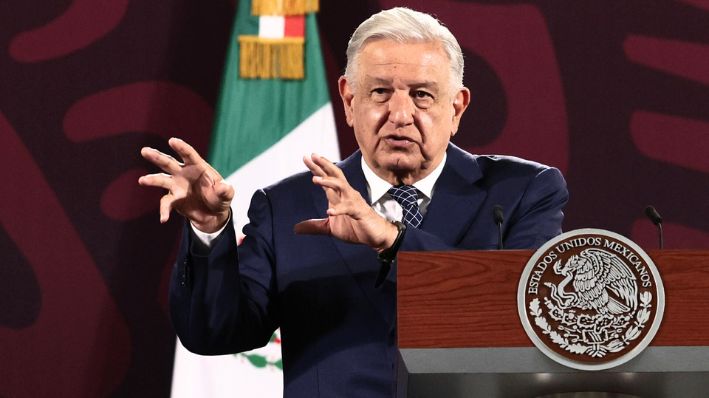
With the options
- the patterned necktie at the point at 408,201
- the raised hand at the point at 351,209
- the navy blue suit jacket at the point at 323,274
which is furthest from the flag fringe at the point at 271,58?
the raised hand at the point at 351,209

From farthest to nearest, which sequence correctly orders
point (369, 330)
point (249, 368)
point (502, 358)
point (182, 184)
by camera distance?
point (249, 368), point (369, 330), point (182, 184), point (502, 358)

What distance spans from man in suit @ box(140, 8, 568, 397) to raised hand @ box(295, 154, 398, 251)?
2.2 inches

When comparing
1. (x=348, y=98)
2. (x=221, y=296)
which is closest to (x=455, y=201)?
(x=348, y=98)

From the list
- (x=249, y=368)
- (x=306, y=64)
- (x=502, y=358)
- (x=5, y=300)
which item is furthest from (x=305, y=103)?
(x=502, y=358)

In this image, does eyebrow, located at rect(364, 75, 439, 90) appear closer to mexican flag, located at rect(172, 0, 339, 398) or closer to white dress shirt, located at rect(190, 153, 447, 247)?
white dress shirt, located at rect(190, 153, 447, 247)

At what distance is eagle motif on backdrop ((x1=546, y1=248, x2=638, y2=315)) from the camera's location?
5.49ft

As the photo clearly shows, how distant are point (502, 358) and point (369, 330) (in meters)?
0.59

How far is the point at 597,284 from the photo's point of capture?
167 centimetres

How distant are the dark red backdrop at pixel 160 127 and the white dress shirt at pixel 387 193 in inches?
59.0

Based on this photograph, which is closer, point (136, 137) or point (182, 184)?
point (182, 184)

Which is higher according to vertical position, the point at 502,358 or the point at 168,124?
the point at 502,358

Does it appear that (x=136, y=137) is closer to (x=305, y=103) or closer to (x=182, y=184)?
(x=305, y=103)

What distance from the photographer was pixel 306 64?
394cm

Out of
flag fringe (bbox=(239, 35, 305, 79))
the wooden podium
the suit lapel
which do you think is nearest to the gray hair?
the suit lapel
